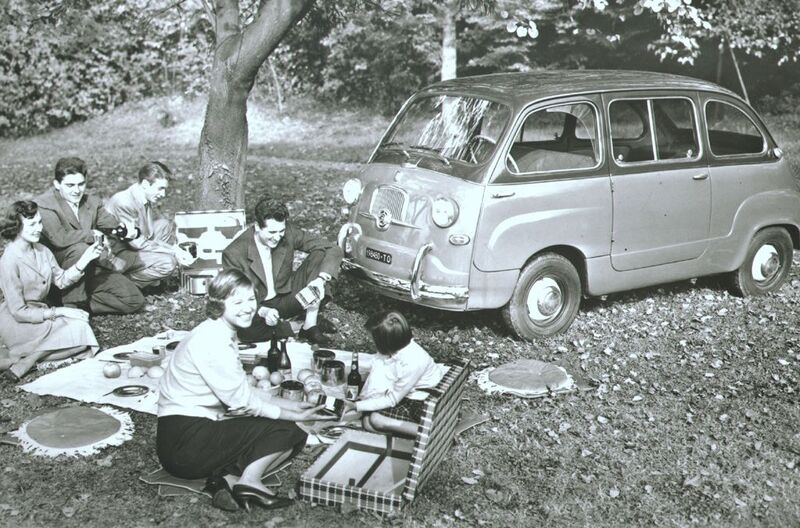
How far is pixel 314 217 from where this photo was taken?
1160 cm

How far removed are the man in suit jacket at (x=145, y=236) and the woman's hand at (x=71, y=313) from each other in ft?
3.74

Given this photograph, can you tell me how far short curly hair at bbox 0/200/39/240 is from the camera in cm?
667

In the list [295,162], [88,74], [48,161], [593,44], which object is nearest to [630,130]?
[295,162]

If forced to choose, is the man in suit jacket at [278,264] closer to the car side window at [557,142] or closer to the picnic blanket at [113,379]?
the picnic blanket at [113,379]

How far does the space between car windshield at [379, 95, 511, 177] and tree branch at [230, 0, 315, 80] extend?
5.76 feet

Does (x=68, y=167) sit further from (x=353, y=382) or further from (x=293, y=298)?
(x=353, y=382)

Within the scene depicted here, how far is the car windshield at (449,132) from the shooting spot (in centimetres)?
729

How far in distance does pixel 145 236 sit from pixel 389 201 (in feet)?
8.56

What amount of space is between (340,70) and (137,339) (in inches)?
599

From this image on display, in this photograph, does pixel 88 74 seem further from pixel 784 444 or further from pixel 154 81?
pixel 784 444

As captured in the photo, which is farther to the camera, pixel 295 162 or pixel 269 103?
pixel 269 103

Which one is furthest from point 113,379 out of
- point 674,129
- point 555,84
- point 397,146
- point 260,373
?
point 674,129

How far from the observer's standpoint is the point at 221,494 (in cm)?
480

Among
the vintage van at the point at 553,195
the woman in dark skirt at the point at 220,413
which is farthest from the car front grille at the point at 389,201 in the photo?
the woman in dark skirt at the point at 220,413
